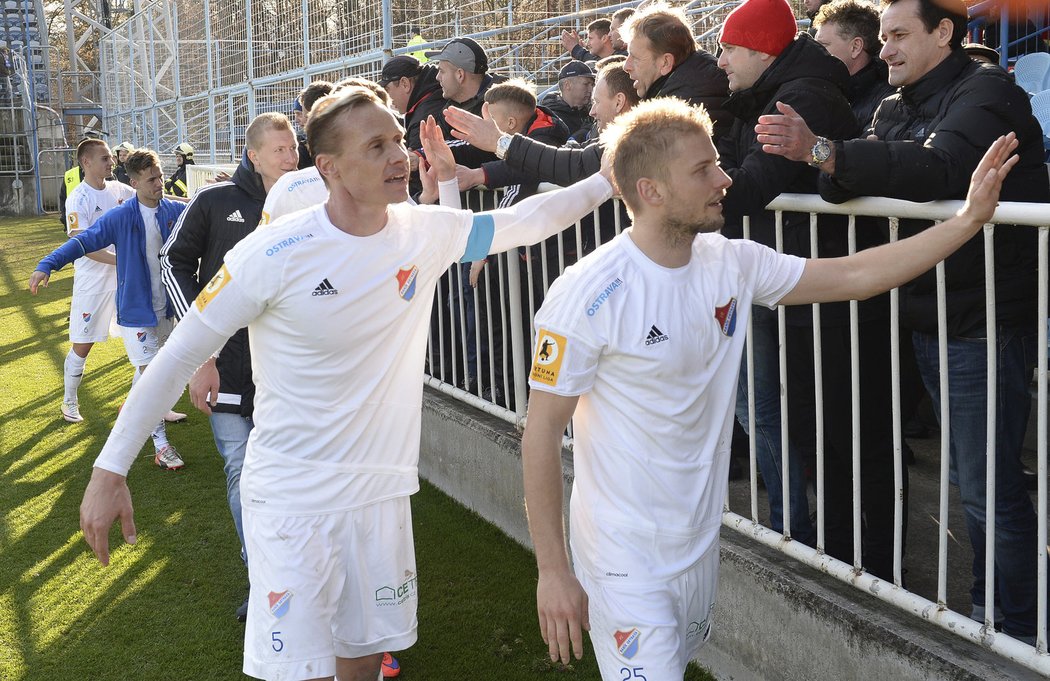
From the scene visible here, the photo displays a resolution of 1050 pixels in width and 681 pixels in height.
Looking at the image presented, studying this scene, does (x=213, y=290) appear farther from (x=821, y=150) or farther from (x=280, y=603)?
(x=821, y=150)

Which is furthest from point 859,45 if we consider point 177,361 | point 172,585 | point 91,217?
Answer: point 91,217

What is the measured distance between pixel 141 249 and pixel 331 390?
4831mm

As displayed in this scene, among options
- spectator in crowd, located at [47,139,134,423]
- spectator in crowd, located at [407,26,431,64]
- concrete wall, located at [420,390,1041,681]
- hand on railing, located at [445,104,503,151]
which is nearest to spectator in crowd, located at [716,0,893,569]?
concrete wall, located at [420,390,1041,681]

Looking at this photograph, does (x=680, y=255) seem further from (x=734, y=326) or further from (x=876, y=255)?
(x=876, y=255)

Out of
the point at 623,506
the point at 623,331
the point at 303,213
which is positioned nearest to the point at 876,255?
the point at 623,331

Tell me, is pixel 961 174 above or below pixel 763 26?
below

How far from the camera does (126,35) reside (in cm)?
2584

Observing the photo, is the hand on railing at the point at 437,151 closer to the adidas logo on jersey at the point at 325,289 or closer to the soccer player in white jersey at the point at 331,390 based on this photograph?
the soccer player in white jersey at the point at 331,390

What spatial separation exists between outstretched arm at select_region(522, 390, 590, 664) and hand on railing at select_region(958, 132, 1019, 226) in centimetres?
114

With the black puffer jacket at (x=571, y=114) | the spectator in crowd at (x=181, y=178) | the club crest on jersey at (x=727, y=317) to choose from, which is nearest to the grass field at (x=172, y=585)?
the club crest on jersey at (x=727, y=317)

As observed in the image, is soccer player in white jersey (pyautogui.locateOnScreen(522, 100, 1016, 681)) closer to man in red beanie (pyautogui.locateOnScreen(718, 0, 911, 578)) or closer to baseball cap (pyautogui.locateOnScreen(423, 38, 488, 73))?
man in red beanie (pyautogui.locateOnScreen(718, 0, 911, 578))

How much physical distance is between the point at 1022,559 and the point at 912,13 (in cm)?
181

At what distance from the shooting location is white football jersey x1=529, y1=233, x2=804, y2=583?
2586 mm

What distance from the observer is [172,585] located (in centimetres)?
543
